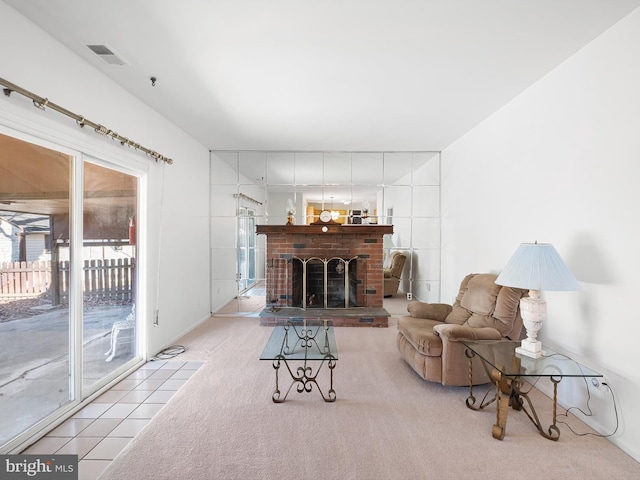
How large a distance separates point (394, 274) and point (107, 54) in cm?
563

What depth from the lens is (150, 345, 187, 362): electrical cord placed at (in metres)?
3.24

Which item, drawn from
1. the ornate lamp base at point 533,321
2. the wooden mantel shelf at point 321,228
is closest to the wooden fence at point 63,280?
the wooden mantel shelf at point 321,228

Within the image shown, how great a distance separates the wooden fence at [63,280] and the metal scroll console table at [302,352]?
1599 millimetres

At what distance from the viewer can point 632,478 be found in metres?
1.63

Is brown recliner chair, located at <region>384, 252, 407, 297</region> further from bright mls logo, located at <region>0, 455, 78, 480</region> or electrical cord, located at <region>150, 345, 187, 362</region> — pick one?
bright mls logo, located at <region>0, 455, 78, 480</region>

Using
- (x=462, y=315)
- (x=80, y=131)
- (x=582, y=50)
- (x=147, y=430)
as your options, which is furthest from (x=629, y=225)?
(x=80, y=131)

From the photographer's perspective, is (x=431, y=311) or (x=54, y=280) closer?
(x=54, y=280)

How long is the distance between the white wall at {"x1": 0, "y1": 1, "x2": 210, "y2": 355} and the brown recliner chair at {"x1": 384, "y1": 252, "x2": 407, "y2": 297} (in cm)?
352

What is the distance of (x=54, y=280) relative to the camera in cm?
217

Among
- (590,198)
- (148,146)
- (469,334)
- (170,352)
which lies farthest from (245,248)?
(590,198)

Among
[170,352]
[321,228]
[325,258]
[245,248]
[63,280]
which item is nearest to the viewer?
[63,280]

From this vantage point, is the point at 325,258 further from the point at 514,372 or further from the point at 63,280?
the point at 63,280

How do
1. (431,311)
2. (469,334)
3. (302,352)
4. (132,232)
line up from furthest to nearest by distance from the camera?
(431,311)
(132,232)
(302,352)
(469,334)

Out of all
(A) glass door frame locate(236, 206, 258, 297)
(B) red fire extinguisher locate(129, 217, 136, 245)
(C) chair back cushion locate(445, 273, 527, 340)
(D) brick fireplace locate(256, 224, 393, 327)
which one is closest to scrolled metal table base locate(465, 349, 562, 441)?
(C) chair back cushion locate(445, 273, 527, 340)
